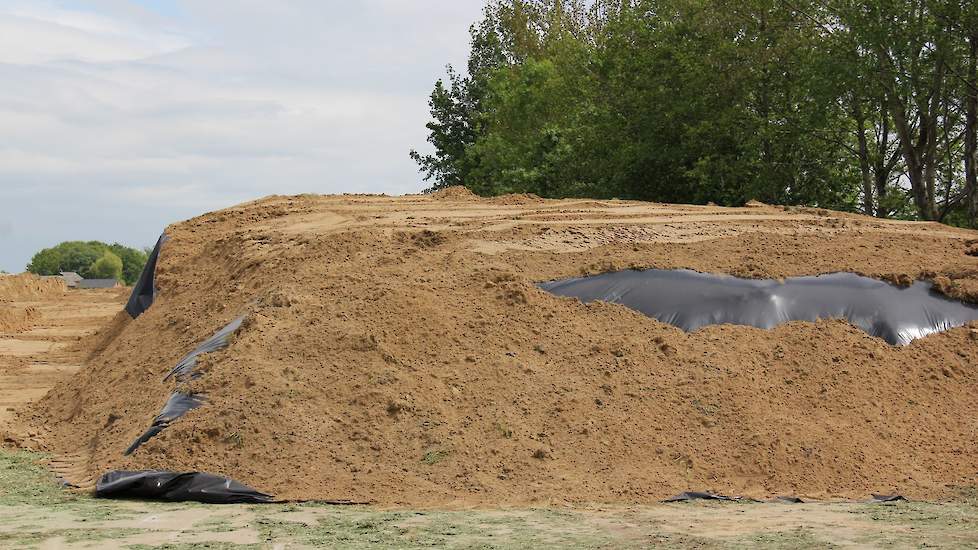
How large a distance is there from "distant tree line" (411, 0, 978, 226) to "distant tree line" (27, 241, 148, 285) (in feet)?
225

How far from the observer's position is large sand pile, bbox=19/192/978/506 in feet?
23.4

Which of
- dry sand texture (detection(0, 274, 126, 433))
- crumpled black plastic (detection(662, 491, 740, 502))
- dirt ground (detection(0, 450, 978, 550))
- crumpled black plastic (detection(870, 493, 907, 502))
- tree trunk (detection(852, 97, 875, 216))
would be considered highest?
tree trunk (detection(852, 97, 875, 216))

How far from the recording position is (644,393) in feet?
26.0

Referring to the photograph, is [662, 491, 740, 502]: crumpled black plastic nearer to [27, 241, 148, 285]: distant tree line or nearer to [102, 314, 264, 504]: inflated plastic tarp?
[102, 314, 264, 504]: inflated plastic tarp

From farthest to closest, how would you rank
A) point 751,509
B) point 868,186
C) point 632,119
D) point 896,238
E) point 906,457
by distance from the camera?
1. point 632,119
2. point 868,186
3. point 896,238
4. point 906,457
5. point 751,509

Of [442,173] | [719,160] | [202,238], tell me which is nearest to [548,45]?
[442,173]

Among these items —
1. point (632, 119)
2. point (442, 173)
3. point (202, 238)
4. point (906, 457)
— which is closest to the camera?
point (906, 457)

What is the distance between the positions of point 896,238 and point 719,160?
10.9 metres

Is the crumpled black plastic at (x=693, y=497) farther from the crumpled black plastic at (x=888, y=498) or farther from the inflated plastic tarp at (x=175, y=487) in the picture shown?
the inflated plastic tarp at (x=175, y=487)

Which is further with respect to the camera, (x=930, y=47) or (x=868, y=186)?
(x=868, y=186)

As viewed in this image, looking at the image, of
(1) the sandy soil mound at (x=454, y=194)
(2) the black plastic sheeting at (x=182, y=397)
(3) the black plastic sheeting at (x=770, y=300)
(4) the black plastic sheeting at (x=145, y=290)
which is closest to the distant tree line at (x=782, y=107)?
(1) the sandy soil mound at (x=454, y=194)

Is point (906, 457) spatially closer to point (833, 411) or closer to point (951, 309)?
point (833, 411)

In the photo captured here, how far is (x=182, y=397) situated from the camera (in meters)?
7.80

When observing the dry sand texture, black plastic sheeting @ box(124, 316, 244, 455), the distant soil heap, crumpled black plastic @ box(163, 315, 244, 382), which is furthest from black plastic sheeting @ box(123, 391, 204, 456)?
the distant soil heap
